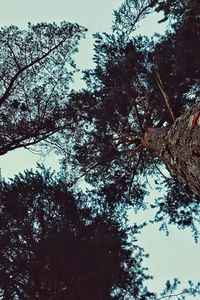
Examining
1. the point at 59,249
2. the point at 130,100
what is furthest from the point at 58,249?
the point at 130,100

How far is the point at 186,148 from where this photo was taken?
18.3 feet

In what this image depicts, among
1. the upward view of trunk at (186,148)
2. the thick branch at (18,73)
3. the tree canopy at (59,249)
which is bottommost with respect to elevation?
the upward view of trunk at (186,148)

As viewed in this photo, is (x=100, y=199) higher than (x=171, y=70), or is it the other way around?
(x=171, y=70)

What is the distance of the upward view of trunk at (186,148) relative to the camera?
522 cm

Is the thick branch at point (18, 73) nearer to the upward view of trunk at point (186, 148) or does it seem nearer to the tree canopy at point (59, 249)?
the tree canopy at point (59, 249)

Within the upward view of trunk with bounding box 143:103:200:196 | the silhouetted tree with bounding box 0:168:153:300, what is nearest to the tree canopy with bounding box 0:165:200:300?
the silhouetted tree with bounding box 0:168:153:300

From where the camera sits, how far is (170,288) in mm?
11516

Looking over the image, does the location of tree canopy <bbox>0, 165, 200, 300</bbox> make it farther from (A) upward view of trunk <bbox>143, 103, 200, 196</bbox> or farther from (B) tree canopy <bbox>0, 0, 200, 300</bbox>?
(A) upward view of trunk <bbox>143, 103, 200, 196</bbox>

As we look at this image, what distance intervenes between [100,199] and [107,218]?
0.57 m

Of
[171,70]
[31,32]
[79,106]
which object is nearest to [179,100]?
[171,70]

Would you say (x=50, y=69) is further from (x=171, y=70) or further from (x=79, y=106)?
(x=171, y=70)

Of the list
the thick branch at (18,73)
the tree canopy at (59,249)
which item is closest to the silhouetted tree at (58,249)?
the tree canopy at (59,249)

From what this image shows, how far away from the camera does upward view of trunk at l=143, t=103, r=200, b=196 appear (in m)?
5.22

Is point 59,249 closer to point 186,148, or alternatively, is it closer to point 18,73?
point 18,73
